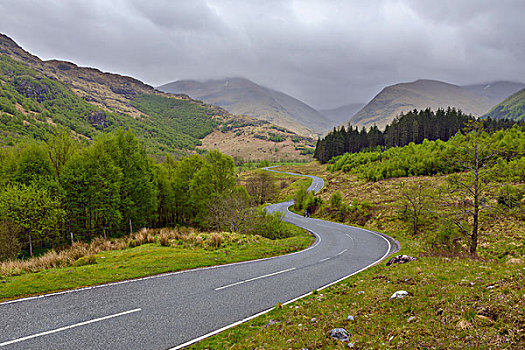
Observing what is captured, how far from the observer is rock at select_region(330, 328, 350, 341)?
658 cm

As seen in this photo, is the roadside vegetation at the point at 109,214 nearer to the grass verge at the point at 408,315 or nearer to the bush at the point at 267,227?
the bush at the point at 267,227

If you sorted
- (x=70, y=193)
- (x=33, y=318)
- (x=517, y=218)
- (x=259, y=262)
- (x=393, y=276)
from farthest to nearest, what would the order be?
(x=70, y=193) < (x=517, y=218) < (x=259, y=262) < (x=393, y=276) < (x=33, y=318)

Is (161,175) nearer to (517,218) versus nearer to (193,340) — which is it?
(193,340)

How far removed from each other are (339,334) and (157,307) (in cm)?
697

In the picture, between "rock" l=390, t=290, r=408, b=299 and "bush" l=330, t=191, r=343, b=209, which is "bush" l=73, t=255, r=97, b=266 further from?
"bush" l=330, t=191, r=343, b=209

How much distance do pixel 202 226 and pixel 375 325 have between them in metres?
34.5

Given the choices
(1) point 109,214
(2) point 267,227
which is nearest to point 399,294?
(2) point 267,227

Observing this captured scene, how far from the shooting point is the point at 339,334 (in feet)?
22.2

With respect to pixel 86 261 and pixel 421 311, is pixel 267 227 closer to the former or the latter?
pixel 86 261

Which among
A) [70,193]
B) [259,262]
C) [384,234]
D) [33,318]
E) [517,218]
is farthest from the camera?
[384,234]

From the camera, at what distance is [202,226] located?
1524 inches

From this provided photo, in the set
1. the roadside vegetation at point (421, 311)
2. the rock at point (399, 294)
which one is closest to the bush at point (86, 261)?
the roadside vegetation at point (421, 311)

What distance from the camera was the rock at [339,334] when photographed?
6.58 metres

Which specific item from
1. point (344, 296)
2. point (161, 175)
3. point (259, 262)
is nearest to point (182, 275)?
point (259, 262)
